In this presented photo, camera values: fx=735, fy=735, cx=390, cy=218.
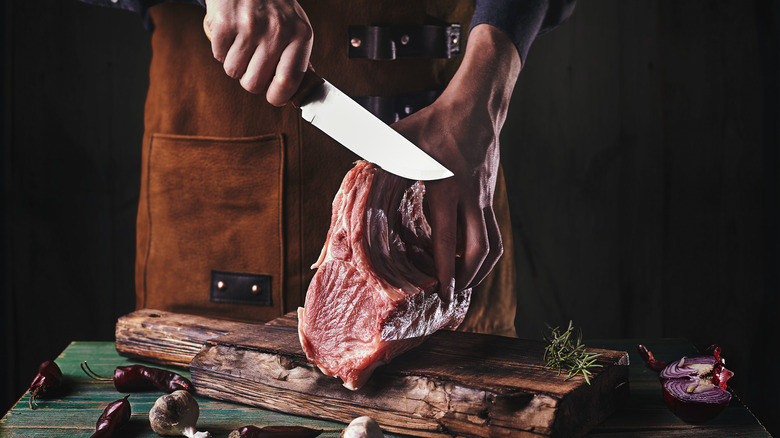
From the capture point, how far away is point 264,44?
1.25m

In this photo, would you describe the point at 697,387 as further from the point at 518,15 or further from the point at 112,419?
the point at 112,419

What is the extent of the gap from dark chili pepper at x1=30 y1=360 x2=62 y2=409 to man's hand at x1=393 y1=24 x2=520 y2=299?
2.38ft

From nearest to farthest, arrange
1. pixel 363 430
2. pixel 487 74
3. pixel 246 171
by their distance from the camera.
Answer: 1. pixel 363 430
2. pixel 487 74
3. pixel 246 171

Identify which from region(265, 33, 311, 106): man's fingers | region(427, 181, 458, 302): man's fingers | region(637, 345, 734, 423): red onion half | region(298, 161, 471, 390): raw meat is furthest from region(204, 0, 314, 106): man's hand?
A: region(637, 345, 734, 423): red onion half

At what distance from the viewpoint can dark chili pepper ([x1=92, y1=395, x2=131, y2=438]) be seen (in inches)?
45.1

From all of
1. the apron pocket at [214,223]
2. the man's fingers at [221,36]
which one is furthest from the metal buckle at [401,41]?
the man's fingers at [221,36]

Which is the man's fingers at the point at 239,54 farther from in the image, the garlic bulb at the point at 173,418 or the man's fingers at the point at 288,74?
the garlic bulb at the point at 173,418

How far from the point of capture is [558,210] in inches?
83.7

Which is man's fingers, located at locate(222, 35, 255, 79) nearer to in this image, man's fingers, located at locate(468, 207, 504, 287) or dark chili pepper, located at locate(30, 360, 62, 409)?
man's fingers, located at locate(468, 207, 504, 287)

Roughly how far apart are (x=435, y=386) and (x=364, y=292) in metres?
0.20

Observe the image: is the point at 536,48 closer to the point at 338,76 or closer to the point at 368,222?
the point at 338,76

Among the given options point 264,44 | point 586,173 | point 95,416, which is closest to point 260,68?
point 264,44

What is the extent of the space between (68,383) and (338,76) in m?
0.83

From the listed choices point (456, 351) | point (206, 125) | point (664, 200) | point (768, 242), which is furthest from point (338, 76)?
point (768, 242)
